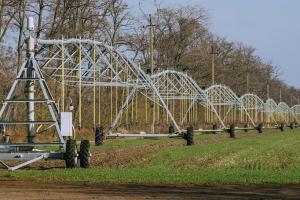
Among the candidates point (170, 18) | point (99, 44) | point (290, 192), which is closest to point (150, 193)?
point (290, 192)

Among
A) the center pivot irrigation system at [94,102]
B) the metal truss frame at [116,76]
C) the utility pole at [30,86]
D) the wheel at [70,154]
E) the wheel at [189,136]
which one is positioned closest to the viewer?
the wheel at [70,154]

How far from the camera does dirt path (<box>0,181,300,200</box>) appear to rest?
14148mm

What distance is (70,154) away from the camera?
Result: 21062 millimetres

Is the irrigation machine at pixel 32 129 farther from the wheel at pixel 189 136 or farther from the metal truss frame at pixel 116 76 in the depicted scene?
the wheel at pixel 189 136

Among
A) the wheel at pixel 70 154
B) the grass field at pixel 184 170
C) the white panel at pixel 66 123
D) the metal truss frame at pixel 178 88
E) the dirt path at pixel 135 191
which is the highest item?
the metal truss frame at pixel 178 88

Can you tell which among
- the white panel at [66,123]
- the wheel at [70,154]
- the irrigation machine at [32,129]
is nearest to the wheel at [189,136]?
the irrigation machine at [32,129]

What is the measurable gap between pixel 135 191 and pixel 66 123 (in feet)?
25.2

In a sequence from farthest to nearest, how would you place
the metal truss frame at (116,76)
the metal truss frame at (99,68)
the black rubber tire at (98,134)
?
the black rubber tire at (98,134) → the metal truss frame at (99,68) → the metal truss frame at (116,76)

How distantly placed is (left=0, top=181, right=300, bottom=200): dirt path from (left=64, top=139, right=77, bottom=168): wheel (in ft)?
12.3

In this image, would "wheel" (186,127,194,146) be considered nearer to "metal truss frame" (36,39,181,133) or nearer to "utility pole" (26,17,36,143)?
"metal truss frame" (36,39,181,133)

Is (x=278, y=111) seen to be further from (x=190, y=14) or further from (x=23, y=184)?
(x=23, y=184)

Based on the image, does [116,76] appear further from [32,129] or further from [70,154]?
[70,154]

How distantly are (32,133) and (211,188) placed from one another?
9196mm

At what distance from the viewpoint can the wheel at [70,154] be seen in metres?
20.9
